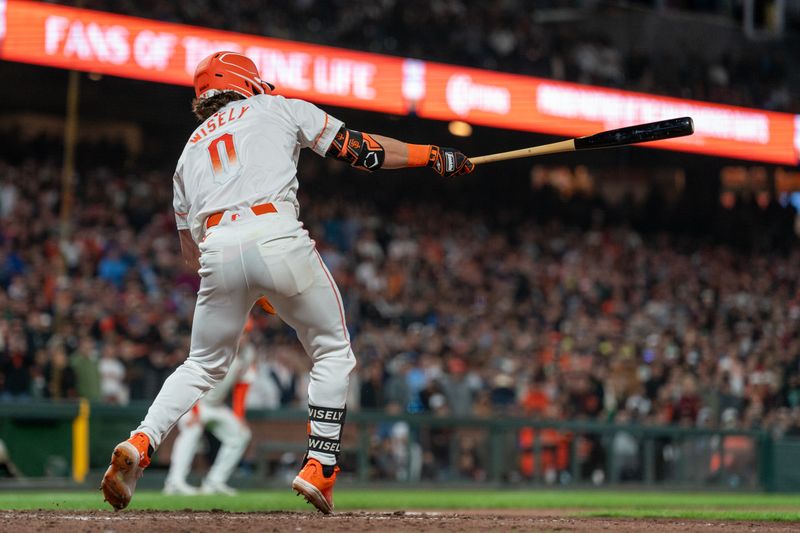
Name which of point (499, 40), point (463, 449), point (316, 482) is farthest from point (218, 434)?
point (499, 40)

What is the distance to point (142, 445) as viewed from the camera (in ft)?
17.0

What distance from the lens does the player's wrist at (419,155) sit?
5.76 meters

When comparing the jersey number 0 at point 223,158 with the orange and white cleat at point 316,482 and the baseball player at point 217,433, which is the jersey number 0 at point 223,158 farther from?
the baseball player at point 217,433

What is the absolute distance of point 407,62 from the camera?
18.5 m

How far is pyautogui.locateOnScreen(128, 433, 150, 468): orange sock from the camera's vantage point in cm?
516

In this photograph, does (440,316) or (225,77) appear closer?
(225,77)

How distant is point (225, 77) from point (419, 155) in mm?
976

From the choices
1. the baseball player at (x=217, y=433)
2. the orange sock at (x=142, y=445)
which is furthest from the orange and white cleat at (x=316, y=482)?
the baseball player at (x=217, y=433)

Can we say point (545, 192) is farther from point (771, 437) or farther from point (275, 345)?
point (275, 345)

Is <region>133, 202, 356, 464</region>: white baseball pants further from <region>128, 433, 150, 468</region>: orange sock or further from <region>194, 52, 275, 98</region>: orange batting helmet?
<region>194, 52, 275, 98</region>: orange batting helmet

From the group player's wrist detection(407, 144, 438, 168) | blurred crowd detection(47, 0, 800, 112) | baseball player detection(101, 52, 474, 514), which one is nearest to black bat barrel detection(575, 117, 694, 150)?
player's wrist detection(407, 144, 438, 168)

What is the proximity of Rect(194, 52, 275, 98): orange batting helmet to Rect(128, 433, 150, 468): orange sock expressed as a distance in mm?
1598

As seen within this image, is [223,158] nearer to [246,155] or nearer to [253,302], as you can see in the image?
[246,155]

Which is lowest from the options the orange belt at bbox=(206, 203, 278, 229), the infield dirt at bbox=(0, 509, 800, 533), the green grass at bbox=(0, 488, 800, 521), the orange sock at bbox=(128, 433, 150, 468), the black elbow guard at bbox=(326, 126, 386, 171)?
the green grass at bbox=(0, 488, 800, 521)
